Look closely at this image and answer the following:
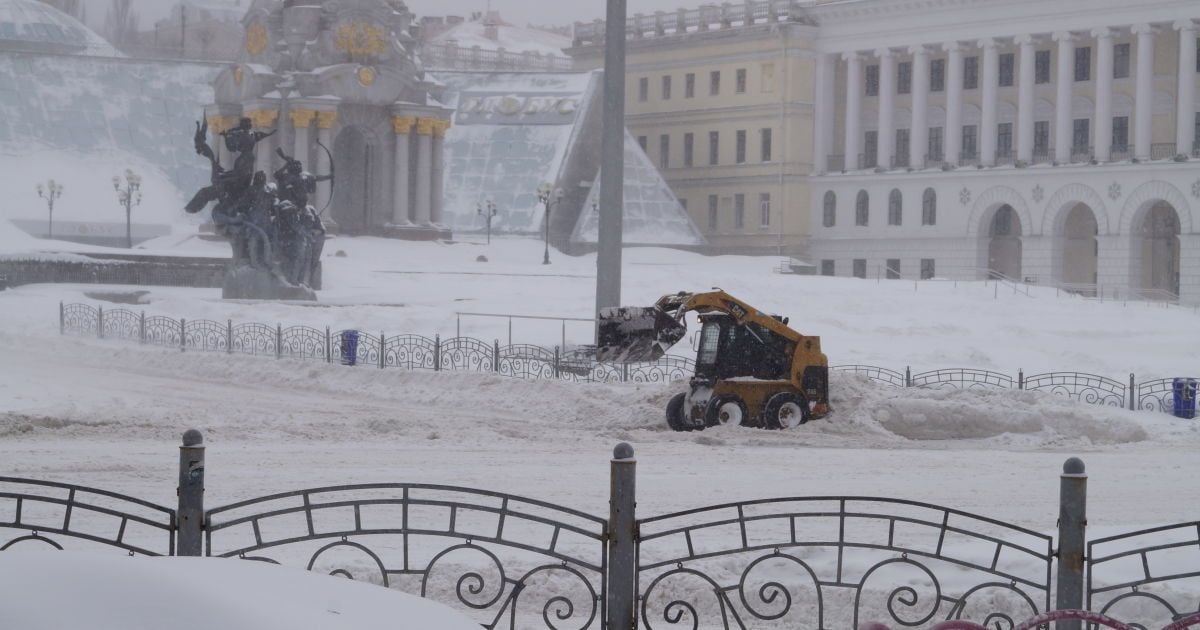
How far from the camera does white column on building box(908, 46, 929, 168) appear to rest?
80.6 metres

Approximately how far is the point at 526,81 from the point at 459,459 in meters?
64.3

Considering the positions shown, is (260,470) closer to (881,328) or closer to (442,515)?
(442,515)

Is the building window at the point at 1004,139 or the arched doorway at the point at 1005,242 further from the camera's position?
the arched doorway at the point at 1005,242

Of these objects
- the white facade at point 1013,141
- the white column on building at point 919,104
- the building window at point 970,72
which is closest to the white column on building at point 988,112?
the white facade at point 1013,141

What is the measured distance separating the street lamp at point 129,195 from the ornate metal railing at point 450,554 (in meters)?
52.5

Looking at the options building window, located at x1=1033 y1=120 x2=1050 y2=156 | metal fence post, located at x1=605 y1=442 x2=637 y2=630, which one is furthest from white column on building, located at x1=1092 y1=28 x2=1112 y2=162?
metal fence post, located at x1=605 y1=442 x2=637 y2=630

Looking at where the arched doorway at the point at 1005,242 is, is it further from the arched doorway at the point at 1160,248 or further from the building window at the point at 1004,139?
the arched doorway at the point at 1160,248

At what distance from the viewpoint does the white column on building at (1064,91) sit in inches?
2953

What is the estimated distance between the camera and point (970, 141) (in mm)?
80750

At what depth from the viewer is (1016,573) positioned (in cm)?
1040

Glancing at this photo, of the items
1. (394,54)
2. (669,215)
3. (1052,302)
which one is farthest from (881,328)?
(669,215)

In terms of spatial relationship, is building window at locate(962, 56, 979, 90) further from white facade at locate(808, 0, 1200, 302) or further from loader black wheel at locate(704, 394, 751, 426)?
loader black wheel at locate(704, 394, 751, 426)

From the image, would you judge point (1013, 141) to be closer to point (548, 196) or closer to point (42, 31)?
point (548, 196)

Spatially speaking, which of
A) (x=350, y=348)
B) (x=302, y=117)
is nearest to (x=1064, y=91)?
(x=302, y=117)
